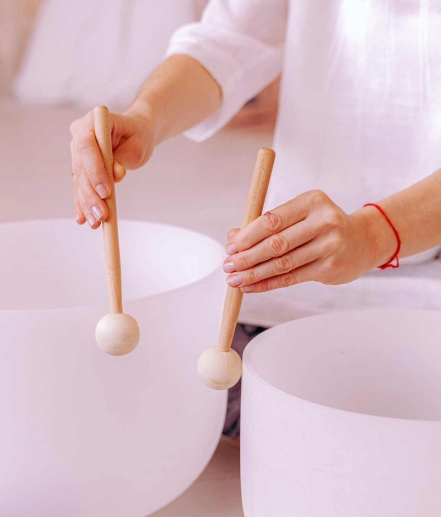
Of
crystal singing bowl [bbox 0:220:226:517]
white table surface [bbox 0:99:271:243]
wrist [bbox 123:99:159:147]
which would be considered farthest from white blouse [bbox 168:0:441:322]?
white table surface [bbox 0:99:271:243]

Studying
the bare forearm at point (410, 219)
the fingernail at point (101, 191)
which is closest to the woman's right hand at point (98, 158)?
the fingernail at point (101, 191)

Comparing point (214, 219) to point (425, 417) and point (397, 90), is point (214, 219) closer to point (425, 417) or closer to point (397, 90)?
point (397, 90)

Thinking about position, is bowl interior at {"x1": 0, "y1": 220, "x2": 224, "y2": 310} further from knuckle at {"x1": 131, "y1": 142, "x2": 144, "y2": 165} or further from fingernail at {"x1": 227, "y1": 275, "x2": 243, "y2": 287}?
fingernail at {"x1": 227, "y1": 275, "x2": 243, "y2": 287}

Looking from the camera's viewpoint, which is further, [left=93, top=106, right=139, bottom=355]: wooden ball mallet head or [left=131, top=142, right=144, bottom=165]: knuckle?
[left=131, top=142, right=144, bottom=165]: knuckle

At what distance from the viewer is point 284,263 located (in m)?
0.58

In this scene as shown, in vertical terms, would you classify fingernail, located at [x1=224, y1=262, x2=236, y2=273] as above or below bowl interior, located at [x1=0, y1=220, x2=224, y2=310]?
above

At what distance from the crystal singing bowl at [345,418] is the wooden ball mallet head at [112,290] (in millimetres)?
97

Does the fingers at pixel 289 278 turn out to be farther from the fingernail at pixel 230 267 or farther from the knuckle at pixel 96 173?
the knuckle at pixel 96 173

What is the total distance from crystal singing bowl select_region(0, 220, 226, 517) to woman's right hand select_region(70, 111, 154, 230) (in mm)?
86

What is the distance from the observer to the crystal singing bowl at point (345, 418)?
517mm

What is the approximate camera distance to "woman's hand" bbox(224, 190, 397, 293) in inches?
22.3

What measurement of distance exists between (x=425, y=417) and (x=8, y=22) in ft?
6.34

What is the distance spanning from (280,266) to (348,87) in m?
0.41

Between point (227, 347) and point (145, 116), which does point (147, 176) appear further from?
point (227, 347)
